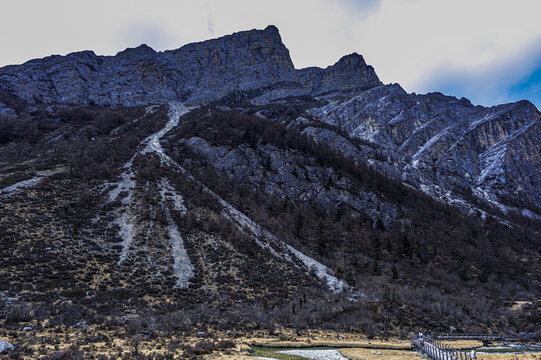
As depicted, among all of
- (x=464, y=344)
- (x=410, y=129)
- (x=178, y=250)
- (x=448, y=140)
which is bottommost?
(x=464, y=344)

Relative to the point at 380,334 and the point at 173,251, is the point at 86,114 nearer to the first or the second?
the point at 173,251

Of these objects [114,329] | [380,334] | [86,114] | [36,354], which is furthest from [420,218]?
[86,114]

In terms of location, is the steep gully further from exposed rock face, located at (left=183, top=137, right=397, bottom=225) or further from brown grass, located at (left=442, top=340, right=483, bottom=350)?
brown grass, located at (left=442, top=340, right=483, bottom=350)

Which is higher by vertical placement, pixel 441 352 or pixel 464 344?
pixel 441 352

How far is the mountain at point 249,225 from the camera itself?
3412 cm

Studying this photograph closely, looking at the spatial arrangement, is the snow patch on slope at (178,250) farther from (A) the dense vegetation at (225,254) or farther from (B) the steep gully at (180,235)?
(A) the dense vegetation at (225,254)

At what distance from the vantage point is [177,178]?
73.1 metres

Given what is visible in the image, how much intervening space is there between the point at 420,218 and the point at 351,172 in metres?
26.9

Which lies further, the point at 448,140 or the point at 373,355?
the point at 448,140

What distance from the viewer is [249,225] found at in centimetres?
6494

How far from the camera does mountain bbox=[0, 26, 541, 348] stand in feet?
112

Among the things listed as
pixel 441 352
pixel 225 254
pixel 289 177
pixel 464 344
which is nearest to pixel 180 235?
pixel 225 254

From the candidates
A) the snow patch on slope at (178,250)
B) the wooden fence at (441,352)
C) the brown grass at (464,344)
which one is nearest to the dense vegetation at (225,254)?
the snow patch on slope at (178,250)

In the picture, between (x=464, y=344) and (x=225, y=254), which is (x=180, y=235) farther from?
(x=464, y=344)
